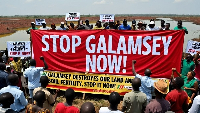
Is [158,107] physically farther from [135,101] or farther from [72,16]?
[72,16]

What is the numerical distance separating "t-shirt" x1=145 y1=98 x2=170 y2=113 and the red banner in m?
2.99

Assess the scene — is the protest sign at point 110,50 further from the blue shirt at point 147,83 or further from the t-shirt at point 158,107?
the t-shirt at point 158,107

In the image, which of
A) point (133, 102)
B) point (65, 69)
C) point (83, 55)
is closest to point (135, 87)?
point (133, 102)

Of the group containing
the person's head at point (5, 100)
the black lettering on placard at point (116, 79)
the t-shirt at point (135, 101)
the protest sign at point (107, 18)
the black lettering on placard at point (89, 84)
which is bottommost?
the black lettering on placard at point (89, 84)

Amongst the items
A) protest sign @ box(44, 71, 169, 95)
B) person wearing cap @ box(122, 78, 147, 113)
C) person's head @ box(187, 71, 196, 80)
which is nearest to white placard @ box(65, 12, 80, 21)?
protest sign @ box(44, 71, 169, 95)

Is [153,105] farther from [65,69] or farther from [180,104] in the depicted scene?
[65,69]

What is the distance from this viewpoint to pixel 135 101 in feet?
12.1

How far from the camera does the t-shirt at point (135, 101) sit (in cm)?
368

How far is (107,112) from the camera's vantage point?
9.93 feet

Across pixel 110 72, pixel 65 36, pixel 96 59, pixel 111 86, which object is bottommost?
pixel 111 86

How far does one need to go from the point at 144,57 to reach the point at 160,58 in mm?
532

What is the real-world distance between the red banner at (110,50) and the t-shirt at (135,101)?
9.25 feet

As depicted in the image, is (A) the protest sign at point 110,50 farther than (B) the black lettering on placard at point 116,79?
No

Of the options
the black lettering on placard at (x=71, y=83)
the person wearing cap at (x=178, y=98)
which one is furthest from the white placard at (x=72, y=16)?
the person wearing cap at (x=178, y=98)
